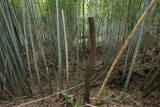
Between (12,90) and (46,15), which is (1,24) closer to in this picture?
(12,90)

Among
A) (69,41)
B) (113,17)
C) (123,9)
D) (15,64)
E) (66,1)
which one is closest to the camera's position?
(15,64)

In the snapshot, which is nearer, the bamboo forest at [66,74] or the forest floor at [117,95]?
the bamboo forest at [66,74]

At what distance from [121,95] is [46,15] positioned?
225 centimetres

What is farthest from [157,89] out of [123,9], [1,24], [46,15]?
[46,15]

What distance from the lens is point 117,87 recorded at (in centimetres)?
228

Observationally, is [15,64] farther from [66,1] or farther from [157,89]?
[157,89]

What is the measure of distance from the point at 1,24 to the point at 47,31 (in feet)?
4.96

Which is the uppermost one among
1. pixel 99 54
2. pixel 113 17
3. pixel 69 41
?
pixel 113 17

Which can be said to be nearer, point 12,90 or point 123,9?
point 12,90

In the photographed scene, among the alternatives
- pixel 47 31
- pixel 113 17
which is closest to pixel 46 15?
pixel 47 31

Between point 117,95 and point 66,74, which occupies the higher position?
point 66,74

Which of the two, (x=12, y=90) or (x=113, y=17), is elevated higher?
(x=113, y=17)

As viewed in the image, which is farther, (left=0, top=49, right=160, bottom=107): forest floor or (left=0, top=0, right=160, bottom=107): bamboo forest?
(left=0, top=49, right=160, bottom=107): forest floor

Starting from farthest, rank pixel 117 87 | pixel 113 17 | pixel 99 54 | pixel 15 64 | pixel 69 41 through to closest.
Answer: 1. pixel 99 54
2. pixel 69 41
3. pixel 113 17
4. pixel 117 87
5. pixel 15 64
